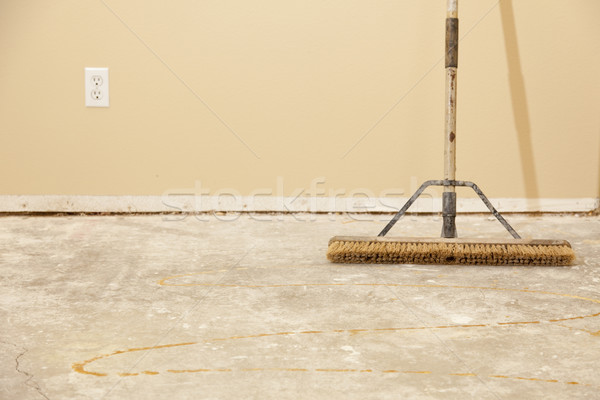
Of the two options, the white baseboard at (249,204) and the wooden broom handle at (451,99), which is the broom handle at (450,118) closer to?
the wooden broom handle at (451,99)

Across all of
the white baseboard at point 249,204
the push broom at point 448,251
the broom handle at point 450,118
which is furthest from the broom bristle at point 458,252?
the white baseboard at point 249,204

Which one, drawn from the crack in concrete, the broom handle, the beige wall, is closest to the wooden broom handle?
the broom handle

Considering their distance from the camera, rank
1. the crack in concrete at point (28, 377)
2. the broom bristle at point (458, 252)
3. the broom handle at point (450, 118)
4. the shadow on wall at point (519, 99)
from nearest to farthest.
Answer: the crack in concrete at point (28, 377) → the broom bristle at point (458, 252) → the broom handle at point (450, 118) → the shadow on wall at point (519, 99)

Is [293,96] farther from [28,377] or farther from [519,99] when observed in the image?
[28,377]

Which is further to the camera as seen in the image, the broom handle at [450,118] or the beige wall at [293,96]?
the beige wall at [293,96]

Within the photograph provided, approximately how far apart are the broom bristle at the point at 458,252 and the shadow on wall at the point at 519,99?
67 centimetres

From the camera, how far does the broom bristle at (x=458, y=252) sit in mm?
1596

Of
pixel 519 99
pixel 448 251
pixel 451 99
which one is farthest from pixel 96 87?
pixel 519 99

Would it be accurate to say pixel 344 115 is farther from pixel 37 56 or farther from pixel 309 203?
pixel 37 56

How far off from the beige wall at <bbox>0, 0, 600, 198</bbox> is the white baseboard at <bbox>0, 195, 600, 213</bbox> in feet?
0.09

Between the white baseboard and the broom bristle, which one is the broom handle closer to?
the broom bristle

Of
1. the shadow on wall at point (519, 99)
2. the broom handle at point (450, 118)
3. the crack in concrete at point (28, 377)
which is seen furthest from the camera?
the shadow on wall at point (519, 99)

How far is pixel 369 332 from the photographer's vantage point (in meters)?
1.14

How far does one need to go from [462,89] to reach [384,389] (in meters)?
1.54
